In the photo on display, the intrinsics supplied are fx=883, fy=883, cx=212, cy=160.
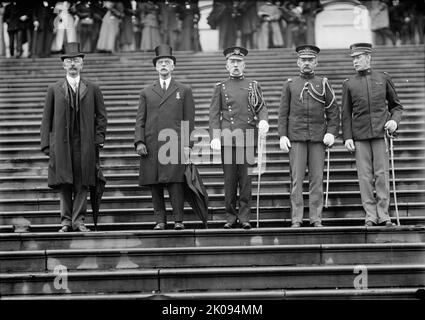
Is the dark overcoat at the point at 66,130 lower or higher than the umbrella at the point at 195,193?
higher

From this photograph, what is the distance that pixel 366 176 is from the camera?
30.3ft

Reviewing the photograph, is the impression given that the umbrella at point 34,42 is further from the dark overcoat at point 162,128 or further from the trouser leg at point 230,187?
the trouser leg at point 230,187

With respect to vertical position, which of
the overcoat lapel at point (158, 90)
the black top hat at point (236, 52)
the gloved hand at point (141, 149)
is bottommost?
the gloved hand at point (141, 149)

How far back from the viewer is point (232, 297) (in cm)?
761

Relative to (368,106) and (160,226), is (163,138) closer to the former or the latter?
(160,226)

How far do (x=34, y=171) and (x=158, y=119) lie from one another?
97.3 inches

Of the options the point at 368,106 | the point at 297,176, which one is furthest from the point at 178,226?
the point at 368,106

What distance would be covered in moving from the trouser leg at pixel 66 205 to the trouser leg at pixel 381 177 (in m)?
3.19

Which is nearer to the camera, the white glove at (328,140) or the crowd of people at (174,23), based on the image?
the white glove at (328,140)

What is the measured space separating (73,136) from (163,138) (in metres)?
0.94

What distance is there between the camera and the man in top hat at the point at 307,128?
918cm

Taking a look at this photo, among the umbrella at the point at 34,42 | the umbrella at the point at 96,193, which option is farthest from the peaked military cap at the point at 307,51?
the umbrella at the point at 34,42
